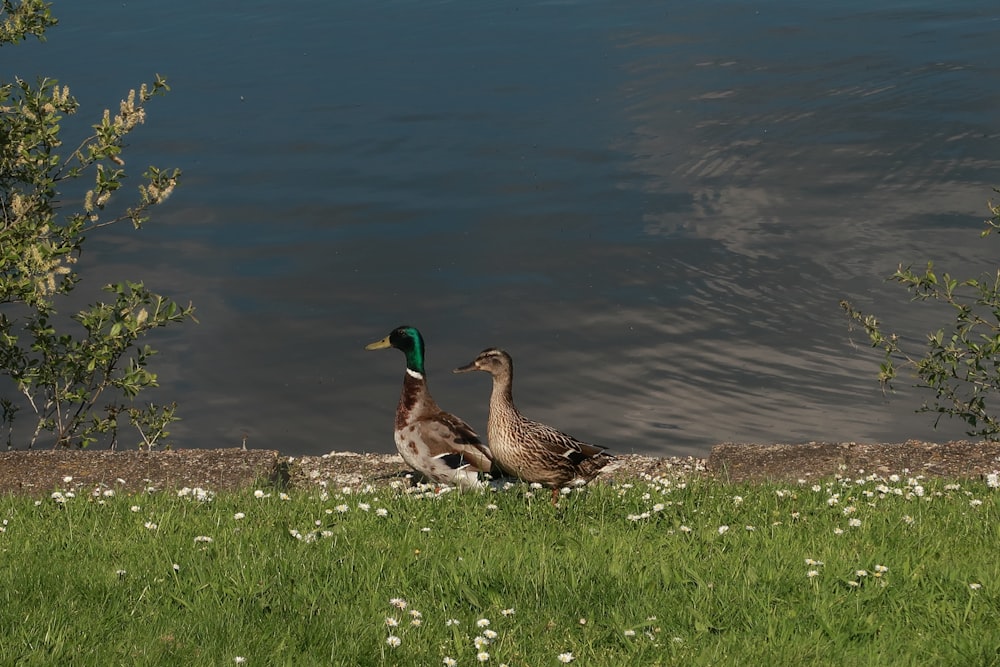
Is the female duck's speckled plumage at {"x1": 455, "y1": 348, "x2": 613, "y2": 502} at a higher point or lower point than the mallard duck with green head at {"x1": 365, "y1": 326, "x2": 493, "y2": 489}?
higher

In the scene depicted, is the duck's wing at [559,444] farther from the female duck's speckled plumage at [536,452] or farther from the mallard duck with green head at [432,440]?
the mallard duck with green head at [432,440]

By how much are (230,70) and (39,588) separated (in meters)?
27.7

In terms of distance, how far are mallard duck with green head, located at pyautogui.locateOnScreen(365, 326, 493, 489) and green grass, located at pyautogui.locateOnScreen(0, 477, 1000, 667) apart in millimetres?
1412

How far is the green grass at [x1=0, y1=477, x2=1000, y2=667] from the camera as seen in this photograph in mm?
7098

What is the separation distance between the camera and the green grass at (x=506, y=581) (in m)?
7.10

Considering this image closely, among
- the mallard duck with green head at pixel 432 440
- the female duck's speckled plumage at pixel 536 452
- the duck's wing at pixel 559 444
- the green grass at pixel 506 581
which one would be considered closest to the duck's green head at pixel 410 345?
A: the mallard duck with green head at pixel 432 440

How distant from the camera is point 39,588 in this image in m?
7.83

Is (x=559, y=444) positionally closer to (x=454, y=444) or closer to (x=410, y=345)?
(x=454, y=444)

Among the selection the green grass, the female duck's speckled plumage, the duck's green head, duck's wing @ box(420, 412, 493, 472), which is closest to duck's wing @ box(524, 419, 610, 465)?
the female duck's speckled plumage

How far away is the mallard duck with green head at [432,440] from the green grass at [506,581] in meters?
1.41

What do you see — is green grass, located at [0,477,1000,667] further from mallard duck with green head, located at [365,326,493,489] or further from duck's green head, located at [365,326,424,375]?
duck's green head, located at [365,326,424,375]

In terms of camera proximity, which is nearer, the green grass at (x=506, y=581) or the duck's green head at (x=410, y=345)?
the green grass at (x=506, y=581)

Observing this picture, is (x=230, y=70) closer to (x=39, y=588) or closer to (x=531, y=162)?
(x=531, y=162)

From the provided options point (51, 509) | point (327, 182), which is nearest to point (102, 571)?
point (51, 509)
